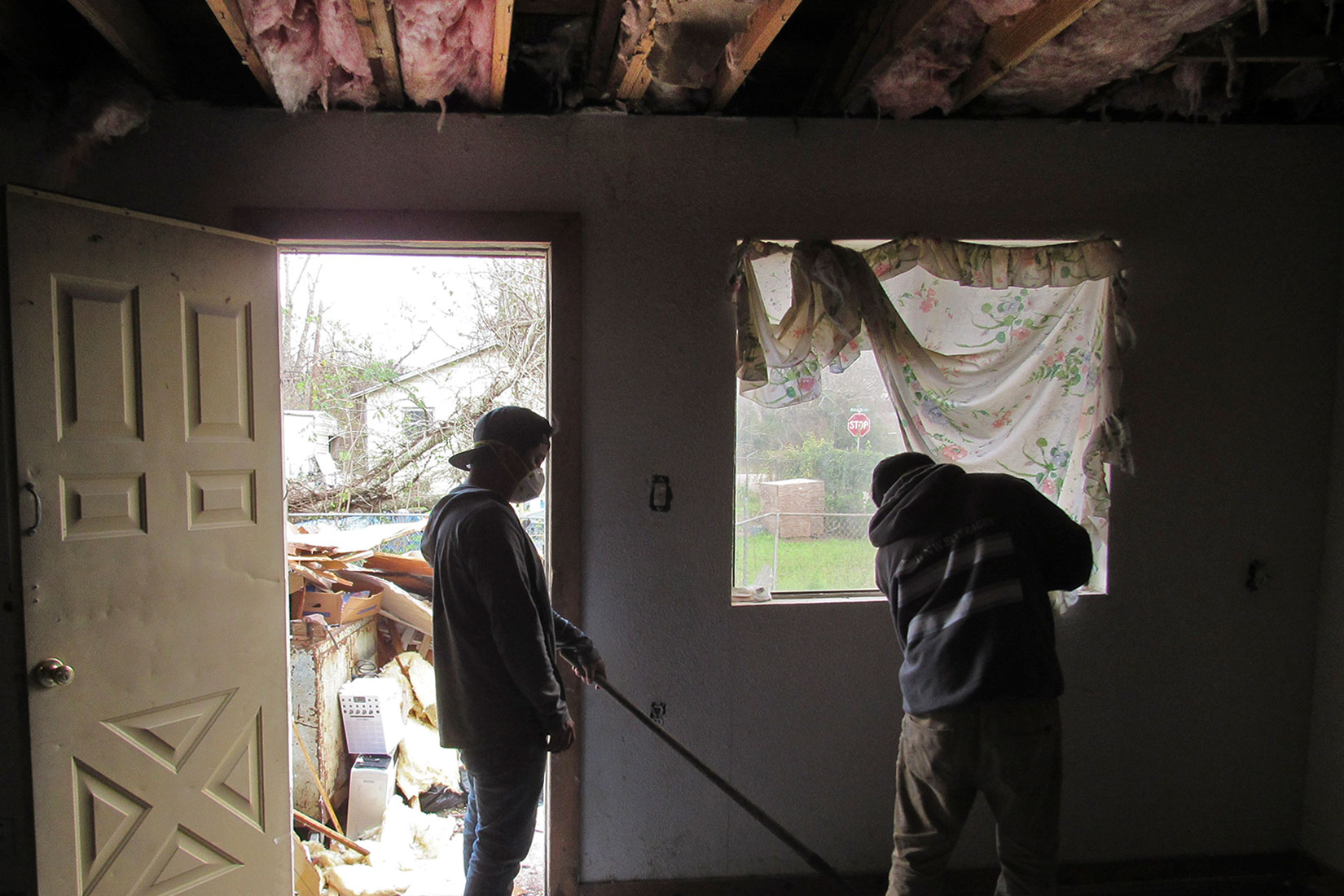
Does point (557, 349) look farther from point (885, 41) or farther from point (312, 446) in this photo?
point (312, 446)

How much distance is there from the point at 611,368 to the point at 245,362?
1.13 metres

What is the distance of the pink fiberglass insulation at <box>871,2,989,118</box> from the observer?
1878 mm

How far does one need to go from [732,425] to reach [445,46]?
141 centimetres

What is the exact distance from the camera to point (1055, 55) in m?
1.95

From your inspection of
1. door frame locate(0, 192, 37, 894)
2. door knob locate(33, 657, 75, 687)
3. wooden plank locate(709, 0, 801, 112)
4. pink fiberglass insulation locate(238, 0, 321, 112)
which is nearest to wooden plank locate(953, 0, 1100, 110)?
wooden plank locate(709, 0, 801, 112)

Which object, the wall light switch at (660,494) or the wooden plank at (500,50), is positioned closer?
the wooden plank at (500,50)

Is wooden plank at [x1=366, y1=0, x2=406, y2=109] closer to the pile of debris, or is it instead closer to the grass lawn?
the grass lawn

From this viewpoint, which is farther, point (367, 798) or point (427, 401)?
point (427, 401)

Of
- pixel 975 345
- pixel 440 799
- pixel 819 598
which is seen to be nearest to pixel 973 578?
pixel 819 598

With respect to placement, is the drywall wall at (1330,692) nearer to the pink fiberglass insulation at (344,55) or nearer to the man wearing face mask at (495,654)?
the man wearing face mask at (495,654)

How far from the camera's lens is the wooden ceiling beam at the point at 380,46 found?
1.64 m

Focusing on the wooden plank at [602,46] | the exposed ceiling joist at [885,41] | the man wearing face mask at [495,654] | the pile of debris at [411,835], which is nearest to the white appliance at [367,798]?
the pile of debris at [411,835]

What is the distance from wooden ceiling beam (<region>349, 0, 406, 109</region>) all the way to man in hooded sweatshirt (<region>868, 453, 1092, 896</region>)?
6.05 ft

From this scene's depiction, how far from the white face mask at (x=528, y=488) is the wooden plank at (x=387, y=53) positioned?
125 cm
